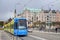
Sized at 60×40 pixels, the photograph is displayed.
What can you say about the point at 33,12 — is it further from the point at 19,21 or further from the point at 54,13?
the point at 19,21

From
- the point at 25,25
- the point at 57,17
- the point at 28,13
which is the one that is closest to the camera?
the point at 25,25

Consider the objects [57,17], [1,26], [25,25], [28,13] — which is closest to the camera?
[25,25]

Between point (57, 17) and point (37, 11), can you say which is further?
point (37, 11)

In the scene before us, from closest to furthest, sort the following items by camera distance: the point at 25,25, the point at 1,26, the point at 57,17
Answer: the point at 25,25
the point at 1,26
the point at 57,17

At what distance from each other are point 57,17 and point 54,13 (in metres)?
4.04

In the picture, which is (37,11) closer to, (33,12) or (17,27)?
(33,12)

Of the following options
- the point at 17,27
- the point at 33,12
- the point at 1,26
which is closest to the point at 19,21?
the point at 17,27

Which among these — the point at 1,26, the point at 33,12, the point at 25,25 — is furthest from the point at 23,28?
the point at 33,12

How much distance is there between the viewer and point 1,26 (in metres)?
152

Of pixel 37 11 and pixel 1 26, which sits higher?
pixel 37 11

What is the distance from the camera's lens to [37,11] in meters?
182

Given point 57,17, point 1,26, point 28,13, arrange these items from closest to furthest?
point 1,26 → point 57,17 → point 28,13

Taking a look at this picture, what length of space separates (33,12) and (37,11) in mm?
3857

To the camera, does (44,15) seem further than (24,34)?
Yes
